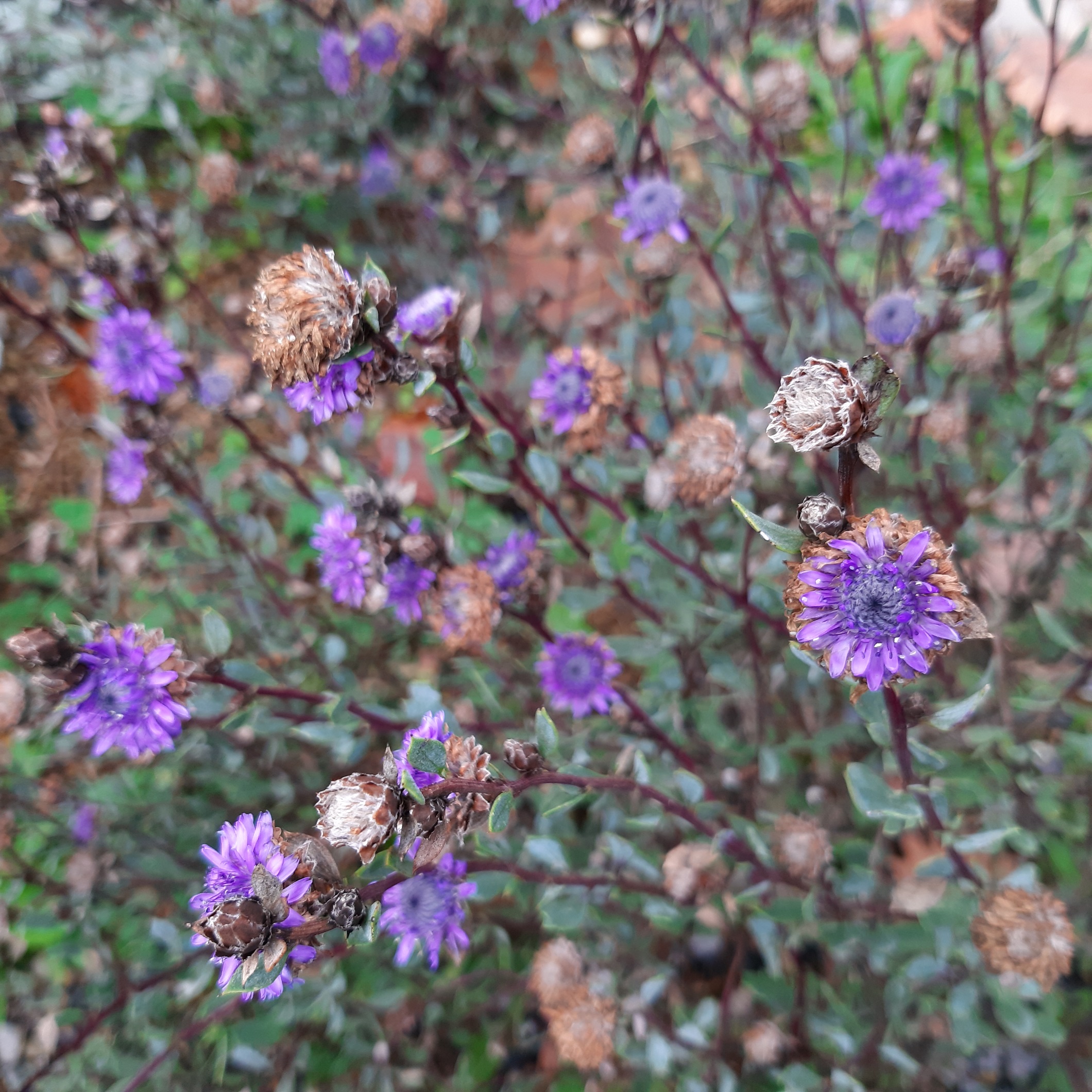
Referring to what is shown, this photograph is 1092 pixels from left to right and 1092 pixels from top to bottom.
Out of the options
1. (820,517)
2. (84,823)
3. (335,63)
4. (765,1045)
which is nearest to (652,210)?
(820,517)

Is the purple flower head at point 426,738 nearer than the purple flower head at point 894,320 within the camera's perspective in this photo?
Yes

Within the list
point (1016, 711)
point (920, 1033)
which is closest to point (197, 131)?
point (1016, 711)

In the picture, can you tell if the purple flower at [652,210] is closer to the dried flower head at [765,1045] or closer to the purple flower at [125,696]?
the purple flower at [125,696]

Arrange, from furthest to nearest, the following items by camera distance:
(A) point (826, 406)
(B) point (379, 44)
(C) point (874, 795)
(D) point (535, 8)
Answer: (B) point (379, 44), (D) point (535, 8), (C) point (874, 795), (A) point (826, 406)

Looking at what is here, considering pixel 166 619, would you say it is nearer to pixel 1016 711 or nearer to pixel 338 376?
pixel 338 376

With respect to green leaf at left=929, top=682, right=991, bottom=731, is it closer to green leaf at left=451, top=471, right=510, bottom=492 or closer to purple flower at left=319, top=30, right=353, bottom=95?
green leaf at left=451, top=471, right=510, bottom=492

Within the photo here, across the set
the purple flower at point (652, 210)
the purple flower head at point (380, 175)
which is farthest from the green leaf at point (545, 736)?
the purple flower head at point (380, 175)

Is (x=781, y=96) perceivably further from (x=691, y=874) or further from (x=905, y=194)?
(x=691, y=874)
